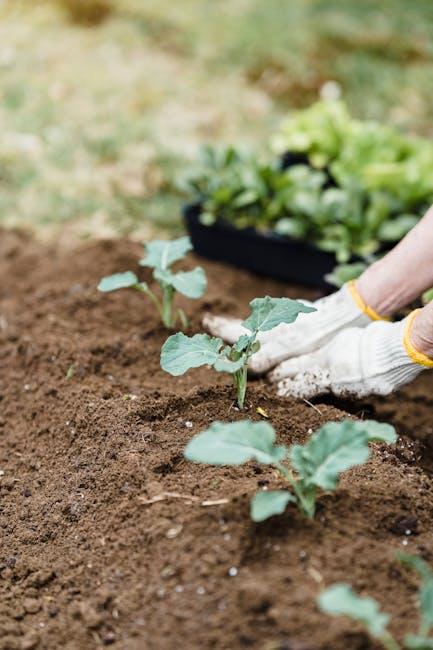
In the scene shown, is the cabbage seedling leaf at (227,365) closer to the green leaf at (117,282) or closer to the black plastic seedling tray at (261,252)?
the green leaf at (117,282)

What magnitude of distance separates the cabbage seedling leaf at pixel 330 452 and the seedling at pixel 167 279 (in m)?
0.90

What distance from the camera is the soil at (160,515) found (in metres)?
1.53

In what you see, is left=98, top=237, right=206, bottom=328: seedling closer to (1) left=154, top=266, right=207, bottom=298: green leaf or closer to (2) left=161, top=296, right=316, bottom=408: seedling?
(1) left=154, top=266, right=207, bottom=298: green leaf

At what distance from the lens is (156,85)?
5434mm

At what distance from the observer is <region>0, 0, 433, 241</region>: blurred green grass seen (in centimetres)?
422

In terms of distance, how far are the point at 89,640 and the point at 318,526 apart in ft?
1.75

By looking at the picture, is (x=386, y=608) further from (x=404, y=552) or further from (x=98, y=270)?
(x=98, y=270)

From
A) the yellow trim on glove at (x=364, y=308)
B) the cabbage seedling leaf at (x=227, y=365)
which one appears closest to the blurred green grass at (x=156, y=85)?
the yellow trim on glove at (x=364, y=308)

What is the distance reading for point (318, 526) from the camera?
167cm

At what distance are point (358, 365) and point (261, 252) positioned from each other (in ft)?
4.22

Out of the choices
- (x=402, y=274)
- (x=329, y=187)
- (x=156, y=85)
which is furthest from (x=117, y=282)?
(x=156, y=85)

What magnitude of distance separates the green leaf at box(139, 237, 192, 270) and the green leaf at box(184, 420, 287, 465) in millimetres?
1079

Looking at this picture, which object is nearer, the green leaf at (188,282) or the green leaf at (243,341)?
the green leaf at (243,341)

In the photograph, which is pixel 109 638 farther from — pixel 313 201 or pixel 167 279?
pixel 313 201
